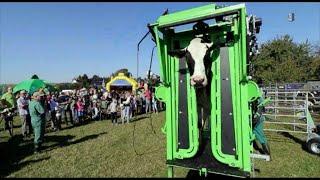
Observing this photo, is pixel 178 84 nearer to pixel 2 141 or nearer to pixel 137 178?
pixel 137 178

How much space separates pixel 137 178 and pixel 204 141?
228 centimetres

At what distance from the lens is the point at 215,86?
5742 millimetres

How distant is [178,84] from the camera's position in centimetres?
611

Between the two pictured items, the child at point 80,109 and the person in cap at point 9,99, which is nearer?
the person in cap at point 9,99

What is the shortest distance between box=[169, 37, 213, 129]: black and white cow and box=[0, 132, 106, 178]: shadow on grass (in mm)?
5379

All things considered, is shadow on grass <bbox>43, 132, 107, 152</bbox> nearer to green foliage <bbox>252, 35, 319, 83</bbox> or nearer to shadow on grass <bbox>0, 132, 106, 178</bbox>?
shadow on grass <bbox>0, 132, 106, 178</bbox>

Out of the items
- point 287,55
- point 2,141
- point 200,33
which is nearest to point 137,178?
point 200,33

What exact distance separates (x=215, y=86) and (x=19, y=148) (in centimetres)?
878

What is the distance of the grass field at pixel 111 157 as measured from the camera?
8266 millimetres

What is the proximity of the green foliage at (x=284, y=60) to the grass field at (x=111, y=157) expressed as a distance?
1644 inches

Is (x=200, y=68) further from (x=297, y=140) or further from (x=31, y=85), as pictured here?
(x=31, y=85)

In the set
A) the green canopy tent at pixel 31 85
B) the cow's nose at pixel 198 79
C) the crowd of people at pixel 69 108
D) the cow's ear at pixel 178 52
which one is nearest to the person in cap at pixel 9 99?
the crowd of people at pixel 69 108

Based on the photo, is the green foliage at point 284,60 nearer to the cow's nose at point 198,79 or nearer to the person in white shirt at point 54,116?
the person in white shirt at point 54,116

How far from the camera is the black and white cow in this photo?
5.43 meters
